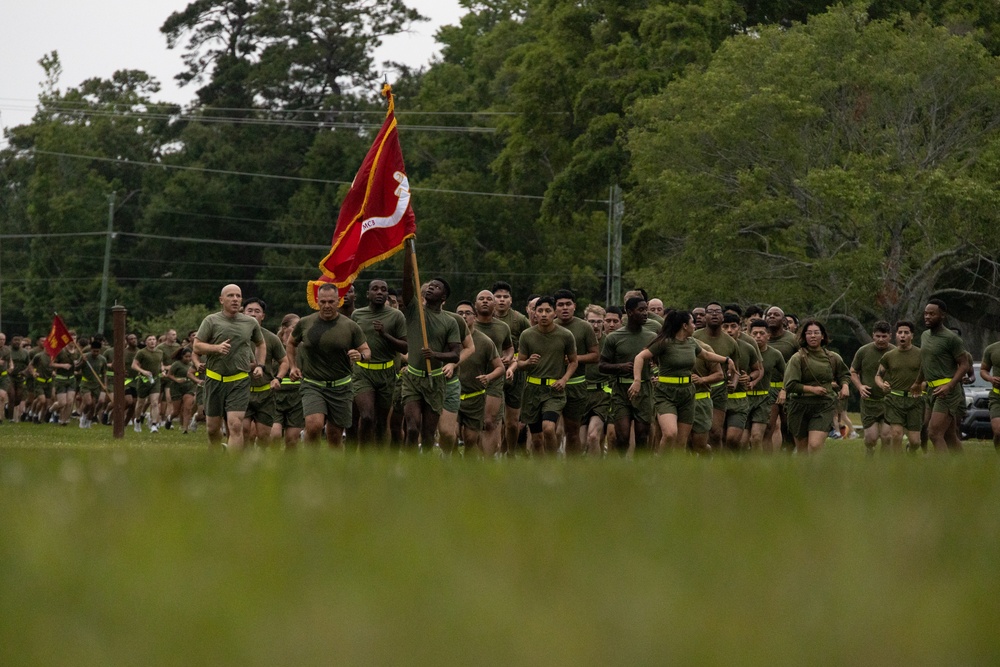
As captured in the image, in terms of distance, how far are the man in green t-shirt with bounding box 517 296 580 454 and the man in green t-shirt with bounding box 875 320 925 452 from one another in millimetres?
5096

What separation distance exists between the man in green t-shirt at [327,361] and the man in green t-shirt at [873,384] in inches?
325

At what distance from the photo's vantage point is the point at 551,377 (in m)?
19.9

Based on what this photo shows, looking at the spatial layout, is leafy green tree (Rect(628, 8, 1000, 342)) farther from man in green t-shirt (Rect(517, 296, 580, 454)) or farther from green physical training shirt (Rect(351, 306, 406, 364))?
green physical training shirt (Rect(351, 306, 406, 364))

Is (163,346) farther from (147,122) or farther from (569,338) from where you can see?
(147,122)

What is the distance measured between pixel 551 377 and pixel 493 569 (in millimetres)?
15813

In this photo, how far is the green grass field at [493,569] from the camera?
3197mm

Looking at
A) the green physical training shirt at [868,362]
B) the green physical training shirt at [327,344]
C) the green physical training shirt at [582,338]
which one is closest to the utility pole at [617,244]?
the green physical training shirt at [868,362]

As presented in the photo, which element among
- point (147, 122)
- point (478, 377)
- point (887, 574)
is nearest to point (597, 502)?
point (887, 574)

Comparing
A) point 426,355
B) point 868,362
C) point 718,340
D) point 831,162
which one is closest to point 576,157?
point 831,162

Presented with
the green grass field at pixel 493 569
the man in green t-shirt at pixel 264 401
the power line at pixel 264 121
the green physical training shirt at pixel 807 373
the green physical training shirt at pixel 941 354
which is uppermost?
the power line at pixel 264 121

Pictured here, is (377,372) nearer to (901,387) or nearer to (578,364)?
(578,364)

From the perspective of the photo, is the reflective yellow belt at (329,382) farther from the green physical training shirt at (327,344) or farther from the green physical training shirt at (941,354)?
the green physical training shirt at (941,354)

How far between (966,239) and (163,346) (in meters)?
20.7

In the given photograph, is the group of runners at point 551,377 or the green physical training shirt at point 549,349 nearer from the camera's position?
the group of runners at point 551,377
